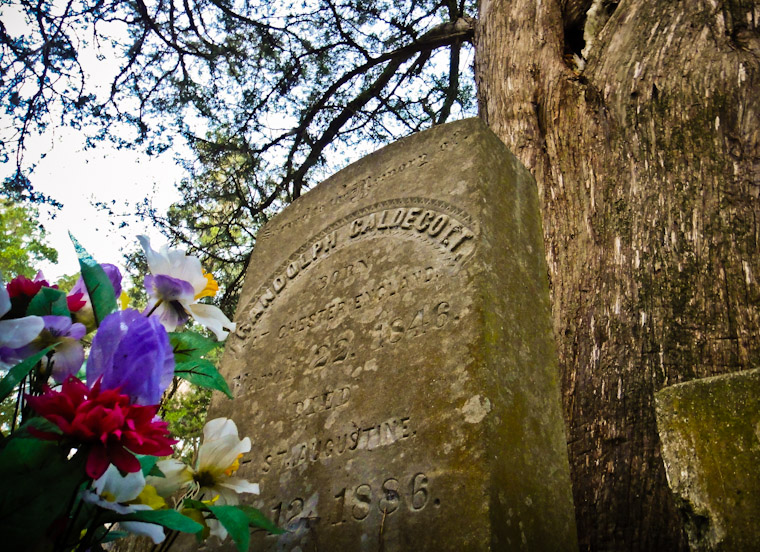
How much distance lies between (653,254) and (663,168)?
49cm

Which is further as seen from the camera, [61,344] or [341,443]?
[341,443]

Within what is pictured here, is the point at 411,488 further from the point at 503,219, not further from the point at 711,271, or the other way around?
the point at 711,271

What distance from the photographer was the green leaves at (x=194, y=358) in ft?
3.44

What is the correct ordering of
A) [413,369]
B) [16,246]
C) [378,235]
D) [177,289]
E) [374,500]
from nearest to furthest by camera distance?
[177,289], [374,500], [413,369], [378,235], [16,246]

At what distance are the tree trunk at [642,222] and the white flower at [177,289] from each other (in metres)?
1.73

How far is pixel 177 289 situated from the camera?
104 centimetres

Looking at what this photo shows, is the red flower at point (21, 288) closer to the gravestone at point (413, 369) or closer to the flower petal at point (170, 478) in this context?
the flower petal at point (170, 478)

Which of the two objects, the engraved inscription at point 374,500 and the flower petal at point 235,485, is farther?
the engraved inscription at point 374,500

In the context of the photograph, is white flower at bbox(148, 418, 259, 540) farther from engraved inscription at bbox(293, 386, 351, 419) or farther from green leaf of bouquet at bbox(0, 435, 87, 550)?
engraved inscription at bbox(293, 386, 351, 419)

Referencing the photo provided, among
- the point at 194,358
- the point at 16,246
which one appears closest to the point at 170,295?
the point at 194,358

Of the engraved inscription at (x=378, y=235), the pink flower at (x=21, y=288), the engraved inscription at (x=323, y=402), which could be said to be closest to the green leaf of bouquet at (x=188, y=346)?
the pink flower at (x=21, y=288)

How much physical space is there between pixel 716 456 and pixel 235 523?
3.26ft

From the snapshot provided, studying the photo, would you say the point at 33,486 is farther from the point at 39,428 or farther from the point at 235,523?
the point at 235,523

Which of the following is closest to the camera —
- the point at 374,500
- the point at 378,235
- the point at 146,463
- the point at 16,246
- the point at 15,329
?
the point at 15,329
